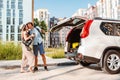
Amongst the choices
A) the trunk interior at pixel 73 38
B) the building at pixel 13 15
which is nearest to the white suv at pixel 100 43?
the trunk interior at pixel 73 38

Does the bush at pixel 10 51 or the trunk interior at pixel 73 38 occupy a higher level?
the trunk interior at pixel 73 38

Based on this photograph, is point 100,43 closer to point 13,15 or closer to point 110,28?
point 110,28

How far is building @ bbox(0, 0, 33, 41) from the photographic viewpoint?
133 meters

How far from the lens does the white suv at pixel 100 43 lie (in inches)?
369

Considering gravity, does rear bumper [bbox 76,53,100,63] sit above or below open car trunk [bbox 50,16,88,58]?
below

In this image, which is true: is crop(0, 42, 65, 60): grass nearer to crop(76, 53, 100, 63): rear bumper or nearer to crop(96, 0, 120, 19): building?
crop(76, 53, 100, 63): rear bumper

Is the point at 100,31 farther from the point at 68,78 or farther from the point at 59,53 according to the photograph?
the point at 59,53

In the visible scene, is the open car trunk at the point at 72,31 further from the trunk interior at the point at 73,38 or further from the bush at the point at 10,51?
the bush at the point at 10,51

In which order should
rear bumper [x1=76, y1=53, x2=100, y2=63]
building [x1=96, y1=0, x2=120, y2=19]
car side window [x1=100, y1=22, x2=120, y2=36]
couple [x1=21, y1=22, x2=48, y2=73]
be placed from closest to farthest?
rear bumper [x1=76, y1=53, x2=100, y2=63] → car side window [x1=100, y1=22, x2=120, y2=36] → couple [x1=21, y1=22, x2=48, y2=73] → building [x1=96, y1=0, x2=120, y2=19]

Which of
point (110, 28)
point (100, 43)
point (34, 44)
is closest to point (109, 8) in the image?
point (34, 44)

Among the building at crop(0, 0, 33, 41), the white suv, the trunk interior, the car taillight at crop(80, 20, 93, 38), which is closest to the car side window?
the white suv

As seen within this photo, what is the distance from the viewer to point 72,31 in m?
11.0

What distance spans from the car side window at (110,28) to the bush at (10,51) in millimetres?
8033

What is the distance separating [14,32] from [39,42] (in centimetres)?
12365
